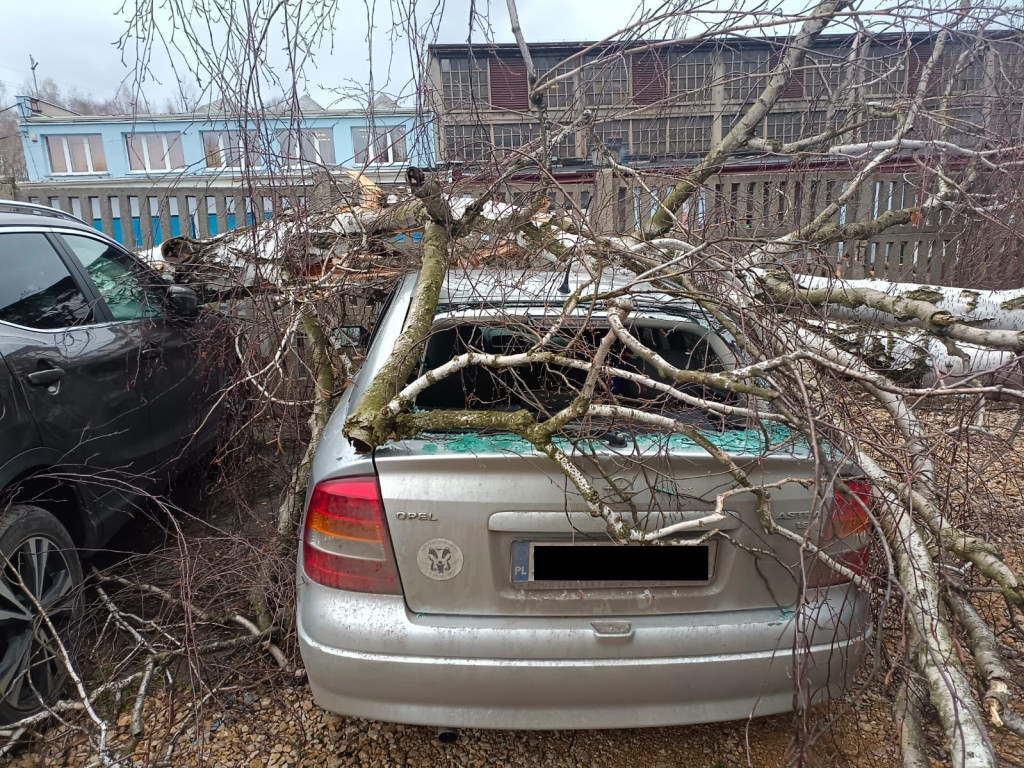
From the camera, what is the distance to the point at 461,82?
334cm

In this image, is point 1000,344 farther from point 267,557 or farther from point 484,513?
point 267,557

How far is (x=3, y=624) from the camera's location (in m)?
2.11

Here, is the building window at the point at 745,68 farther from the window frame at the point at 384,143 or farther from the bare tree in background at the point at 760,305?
the window frame at the point at 384,143

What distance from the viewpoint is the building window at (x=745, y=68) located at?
10.5 ft

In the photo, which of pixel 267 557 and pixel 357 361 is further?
pixel 357 361

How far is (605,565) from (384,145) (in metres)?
2.73

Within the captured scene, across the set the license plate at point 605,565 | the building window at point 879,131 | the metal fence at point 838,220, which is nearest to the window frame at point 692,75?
the metal fence at point 838,220

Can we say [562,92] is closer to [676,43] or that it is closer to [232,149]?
[676,43]

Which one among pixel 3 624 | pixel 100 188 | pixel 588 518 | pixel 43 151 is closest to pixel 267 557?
pixel 3 624

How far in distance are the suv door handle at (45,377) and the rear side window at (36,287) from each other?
0.22m

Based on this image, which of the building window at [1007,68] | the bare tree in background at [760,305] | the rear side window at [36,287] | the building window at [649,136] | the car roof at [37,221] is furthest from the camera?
the building window at [649,136]

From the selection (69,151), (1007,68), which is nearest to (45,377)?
(1007,68)

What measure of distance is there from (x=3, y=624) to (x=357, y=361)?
6.52ft

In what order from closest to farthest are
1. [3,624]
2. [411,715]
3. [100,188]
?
[411,715]
[3,624]
[100,188]
